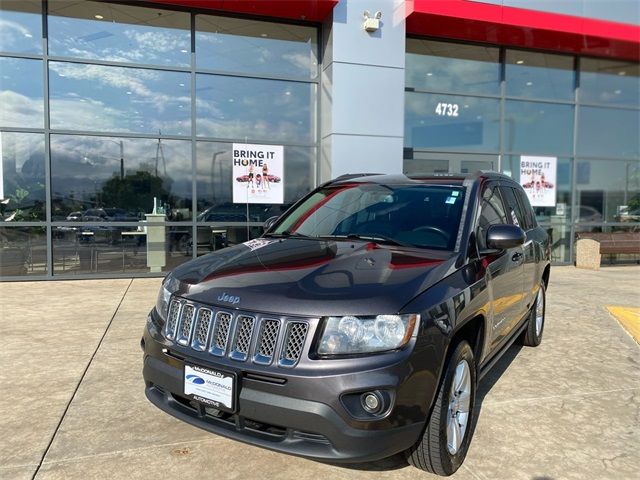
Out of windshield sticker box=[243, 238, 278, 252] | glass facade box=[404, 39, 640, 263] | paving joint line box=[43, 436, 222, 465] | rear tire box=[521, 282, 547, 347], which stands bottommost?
paving joint line box=[43, 436, 222, 465]

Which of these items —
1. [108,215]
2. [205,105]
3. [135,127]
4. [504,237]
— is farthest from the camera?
[205,105]

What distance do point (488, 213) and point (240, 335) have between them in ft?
7.05

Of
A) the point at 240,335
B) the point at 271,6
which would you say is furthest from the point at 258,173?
the point at 240,335

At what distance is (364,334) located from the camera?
7.85 ft

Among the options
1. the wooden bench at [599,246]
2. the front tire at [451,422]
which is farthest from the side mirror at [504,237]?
the wooden bench at [599,246]

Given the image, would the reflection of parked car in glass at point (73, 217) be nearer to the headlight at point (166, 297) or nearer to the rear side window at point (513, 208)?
the headlight at point (166, 297)

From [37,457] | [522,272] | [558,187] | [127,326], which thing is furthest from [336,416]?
[558,187]

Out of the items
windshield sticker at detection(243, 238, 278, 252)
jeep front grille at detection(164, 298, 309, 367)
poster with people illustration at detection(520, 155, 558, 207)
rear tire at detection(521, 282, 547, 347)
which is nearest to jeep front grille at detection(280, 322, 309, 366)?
jeep front grille at detection(164, 298, 309, 367)

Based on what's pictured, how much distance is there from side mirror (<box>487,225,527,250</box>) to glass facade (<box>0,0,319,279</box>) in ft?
23.8

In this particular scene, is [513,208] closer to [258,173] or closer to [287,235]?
[287,235]

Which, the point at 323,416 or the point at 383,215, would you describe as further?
the point at 383,215

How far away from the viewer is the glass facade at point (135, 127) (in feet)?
29.7

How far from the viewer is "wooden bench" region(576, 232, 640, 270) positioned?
11758mm

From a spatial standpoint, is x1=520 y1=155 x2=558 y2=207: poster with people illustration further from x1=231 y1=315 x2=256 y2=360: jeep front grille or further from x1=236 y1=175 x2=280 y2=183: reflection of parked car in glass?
x1=231 y1=315 x2=256 y2=360: jeep front grille
